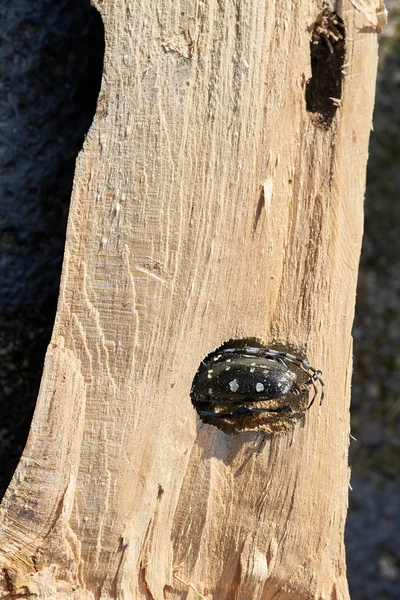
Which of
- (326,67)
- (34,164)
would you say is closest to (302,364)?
(326,67)

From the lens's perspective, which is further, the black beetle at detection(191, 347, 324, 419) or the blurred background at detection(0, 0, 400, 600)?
the blurred background at detection(0, 0, 400, 600)

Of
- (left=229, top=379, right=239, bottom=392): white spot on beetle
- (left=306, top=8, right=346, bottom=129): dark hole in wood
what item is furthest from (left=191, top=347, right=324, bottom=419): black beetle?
(left=306, top=8, right=346, bottom=129): dark hole in wood

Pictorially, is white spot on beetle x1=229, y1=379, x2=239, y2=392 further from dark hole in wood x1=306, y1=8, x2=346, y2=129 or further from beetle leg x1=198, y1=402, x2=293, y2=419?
dark hole in wood x1=306, y1=8, x2=346, y2=129

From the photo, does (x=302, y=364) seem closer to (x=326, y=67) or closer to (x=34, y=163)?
(x=326, y=67)

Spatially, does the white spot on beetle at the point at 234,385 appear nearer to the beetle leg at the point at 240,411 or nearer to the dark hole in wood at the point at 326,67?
the beetle leg at the point at 240,411

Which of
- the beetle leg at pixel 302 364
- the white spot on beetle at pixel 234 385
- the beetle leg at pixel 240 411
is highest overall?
the beetle leg at pixel 302 364

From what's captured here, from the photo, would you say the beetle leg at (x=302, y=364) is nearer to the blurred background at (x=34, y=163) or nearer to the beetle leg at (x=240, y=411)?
the beetle leg at (x=240, y=411)

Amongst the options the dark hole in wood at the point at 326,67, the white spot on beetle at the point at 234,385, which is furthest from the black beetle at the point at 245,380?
the dark hole in wood at the point at 326,67

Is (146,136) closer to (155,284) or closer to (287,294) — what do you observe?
(155,284)

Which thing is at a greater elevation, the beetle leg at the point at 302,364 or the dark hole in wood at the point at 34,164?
the dark hole in wood at the point at 34,164

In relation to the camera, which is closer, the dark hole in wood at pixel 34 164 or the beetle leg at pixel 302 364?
the beetle leg at pixel 302 364
